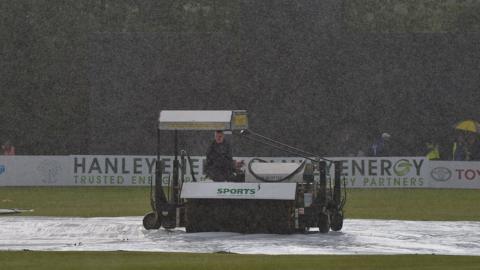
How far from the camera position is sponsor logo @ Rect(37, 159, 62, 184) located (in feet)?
144

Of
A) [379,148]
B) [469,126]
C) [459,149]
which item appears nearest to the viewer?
[379,148]

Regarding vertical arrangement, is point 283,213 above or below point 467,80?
below

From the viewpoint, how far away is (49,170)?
43.8 meters

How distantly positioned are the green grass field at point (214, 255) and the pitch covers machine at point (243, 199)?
3777 millimetres

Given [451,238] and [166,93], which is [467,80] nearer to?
[166,93]

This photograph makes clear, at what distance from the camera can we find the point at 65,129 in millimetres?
62156

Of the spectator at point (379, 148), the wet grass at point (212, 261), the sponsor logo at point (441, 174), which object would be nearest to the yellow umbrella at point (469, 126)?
the spectator at point (379, 148)

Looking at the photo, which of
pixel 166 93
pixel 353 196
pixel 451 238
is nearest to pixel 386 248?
pixel 451 238

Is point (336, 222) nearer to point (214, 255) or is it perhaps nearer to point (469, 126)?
point (214, 255)

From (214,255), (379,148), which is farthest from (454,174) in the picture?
(214,255)

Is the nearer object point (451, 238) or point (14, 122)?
point (451, 238)

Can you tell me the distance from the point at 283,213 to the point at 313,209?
847mm

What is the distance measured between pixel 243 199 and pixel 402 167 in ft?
70.0

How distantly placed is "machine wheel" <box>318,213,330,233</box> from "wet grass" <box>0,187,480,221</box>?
5710 mm
